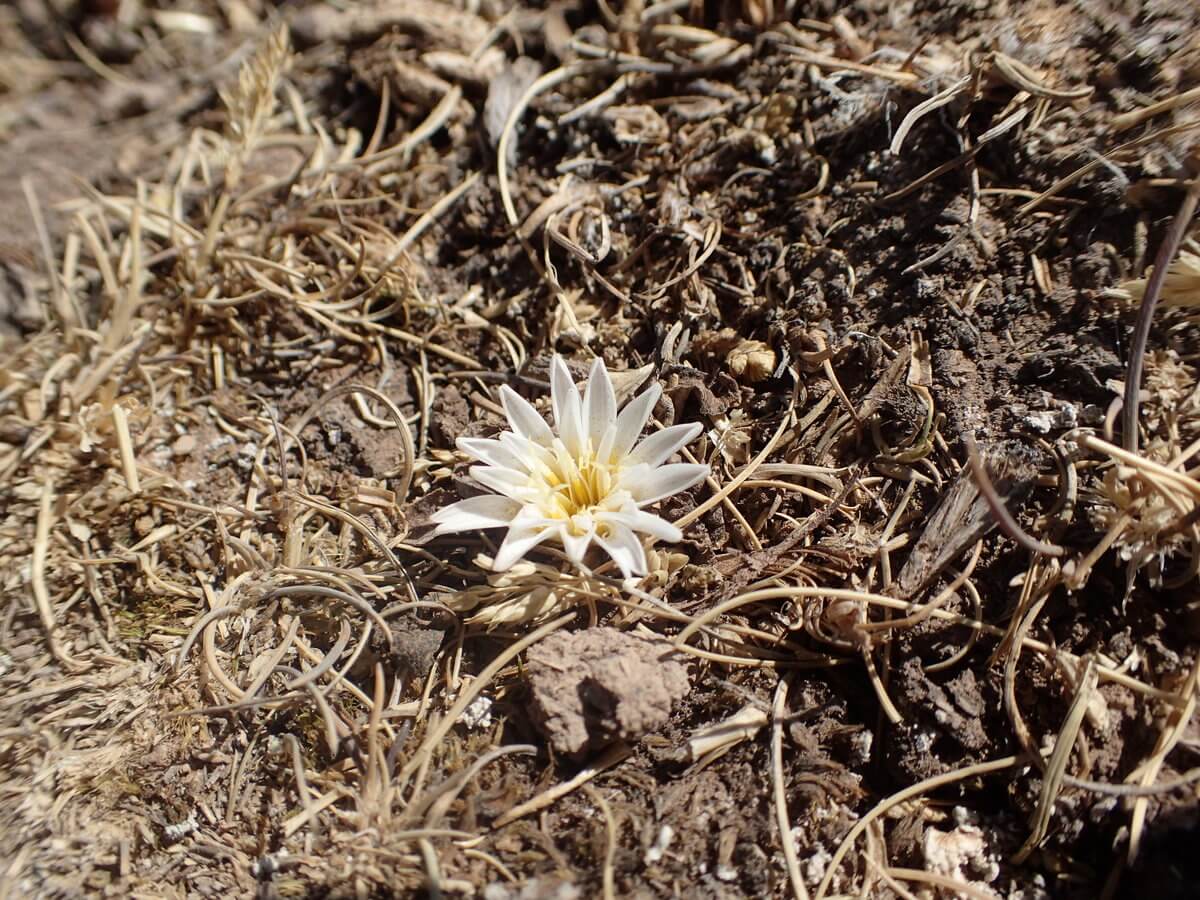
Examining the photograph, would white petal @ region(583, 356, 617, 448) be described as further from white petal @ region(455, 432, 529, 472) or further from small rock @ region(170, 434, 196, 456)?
small rock @ region(170, 434, 196, 456)

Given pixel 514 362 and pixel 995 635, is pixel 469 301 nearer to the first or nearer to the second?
pixel 514 362

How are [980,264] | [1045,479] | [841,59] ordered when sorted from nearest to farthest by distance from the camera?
[1045,479] < [980,264] < [841,59]

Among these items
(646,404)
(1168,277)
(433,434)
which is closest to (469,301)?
(433,434)

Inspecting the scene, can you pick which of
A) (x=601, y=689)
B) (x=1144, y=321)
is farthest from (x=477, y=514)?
(x=1144, y=321)

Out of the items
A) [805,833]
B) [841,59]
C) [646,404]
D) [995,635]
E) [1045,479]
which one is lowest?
[805,833]

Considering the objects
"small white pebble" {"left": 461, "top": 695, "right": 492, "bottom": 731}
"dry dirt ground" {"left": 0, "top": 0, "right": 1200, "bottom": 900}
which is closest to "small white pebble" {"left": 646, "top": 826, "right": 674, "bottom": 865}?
"dry dirt ground" {"left": 0, "top": 0, "right": 1200, "bottom": 900}

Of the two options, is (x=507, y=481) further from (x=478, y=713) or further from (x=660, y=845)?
(x=660, y=845)
